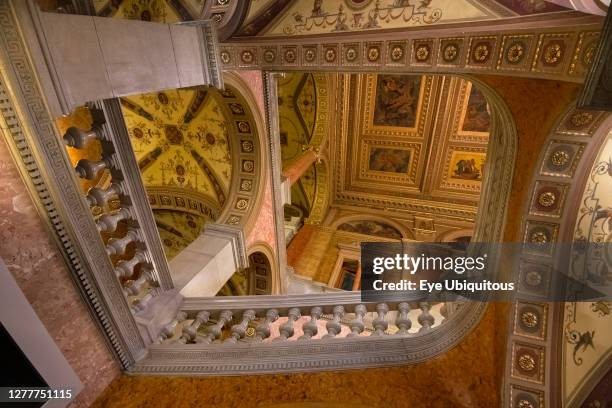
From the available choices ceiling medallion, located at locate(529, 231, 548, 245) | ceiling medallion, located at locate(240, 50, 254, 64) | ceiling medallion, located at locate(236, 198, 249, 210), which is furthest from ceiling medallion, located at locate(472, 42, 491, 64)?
ceiling medallion, located at locate(236, 198, 249, 210)

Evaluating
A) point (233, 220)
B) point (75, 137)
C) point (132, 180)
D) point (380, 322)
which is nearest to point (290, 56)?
point (233, 220)

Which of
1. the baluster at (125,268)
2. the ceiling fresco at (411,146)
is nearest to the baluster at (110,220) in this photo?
the baluster at (125,268)

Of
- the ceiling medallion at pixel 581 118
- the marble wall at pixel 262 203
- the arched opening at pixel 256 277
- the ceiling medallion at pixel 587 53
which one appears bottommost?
the arched opening at pixel 256 277

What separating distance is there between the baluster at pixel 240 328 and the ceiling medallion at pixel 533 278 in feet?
7.57

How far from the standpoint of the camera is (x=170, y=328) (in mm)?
2748

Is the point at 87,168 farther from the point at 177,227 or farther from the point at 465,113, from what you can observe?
the point at 465,113

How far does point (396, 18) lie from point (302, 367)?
3698mm

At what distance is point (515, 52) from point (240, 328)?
349 cm

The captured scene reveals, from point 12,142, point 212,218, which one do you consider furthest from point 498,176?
point 212,218

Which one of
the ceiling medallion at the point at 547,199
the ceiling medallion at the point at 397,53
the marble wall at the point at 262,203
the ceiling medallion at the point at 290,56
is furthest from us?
the marble wall at the point at 262,203

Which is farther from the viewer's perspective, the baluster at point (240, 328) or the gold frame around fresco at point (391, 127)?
the gold frame around fresco at point (391, 127)

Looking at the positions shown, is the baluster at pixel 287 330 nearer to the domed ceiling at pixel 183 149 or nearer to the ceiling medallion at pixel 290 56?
the ceiling medallion at pixel 290 56

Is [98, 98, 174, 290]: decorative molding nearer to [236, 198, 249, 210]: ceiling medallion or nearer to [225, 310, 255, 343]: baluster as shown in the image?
[225, 310, 255, 343]: baluster

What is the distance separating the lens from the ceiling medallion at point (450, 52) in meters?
3.04
